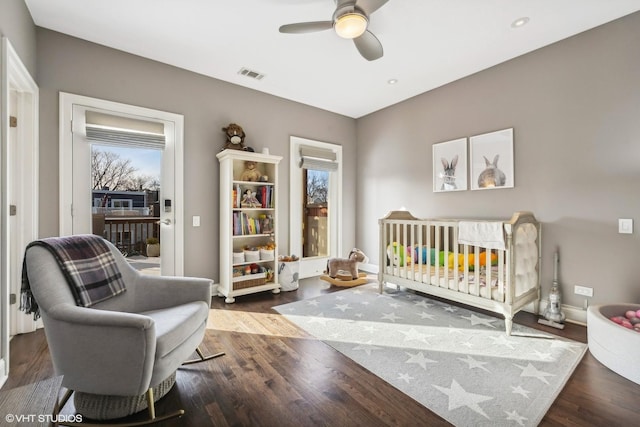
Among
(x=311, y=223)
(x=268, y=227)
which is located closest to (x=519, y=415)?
(x=268, y=227)

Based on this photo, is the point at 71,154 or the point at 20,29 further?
the point at 71,154

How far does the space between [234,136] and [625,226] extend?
148 inches

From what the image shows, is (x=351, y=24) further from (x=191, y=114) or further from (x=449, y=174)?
(x=449, y=174)

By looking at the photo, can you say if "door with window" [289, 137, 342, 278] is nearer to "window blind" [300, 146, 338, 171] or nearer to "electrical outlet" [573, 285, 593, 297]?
"window blind" [300, 146, 338, 171]

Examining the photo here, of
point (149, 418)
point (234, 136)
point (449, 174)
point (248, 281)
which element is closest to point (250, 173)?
point (234, 136)

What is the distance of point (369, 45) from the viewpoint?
7.52ft

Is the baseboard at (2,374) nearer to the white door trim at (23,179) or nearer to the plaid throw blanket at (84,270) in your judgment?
the plaid throw blanket at (84,270)

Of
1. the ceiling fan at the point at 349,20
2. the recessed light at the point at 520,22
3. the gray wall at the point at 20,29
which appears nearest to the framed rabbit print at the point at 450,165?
the recessed light at the point at 520,22

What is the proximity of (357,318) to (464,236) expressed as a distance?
126cm

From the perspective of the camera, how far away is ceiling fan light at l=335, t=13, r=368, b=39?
1.94 meters

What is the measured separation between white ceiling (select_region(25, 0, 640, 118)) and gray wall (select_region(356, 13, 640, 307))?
0.60ft

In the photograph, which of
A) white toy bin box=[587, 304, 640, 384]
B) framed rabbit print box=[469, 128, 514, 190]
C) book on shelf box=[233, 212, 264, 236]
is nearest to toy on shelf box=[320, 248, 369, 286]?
book on shelf box=[233, 212, 264, 236]

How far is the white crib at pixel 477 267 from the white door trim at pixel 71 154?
2334 millimetres

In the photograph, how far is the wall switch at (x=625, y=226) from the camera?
7.55 feet
